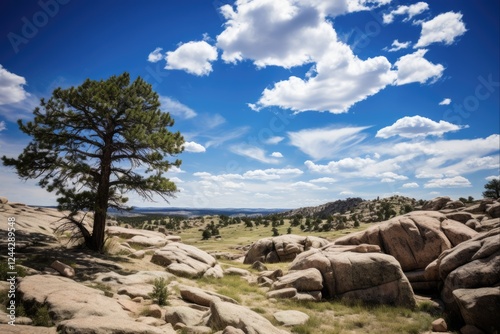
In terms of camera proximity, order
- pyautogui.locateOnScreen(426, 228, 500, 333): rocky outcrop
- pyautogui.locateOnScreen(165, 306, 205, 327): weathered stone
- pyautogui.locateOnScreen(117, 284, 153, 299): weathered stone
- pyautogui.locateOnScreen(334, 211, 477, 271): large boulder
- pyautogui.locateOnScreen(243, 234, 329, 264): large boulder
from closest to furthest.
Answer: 1. pyautogui.locateOnScreen(165, 306, 205, 327): weathered stone
2. pyautogui.locateOnScreen(426, 228, 500, 333): rocky outcrop
3. pyautogui.locateOnScreen(117, 284, 153, 299): weathered stone
4. pyautogui.locateOnScreen(334, 211, 477, 271): large boulder
5. pyautogui.locateOnScreen(243, 234, 329, 264): large boulder

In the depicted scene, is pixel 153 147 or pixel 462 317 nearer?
Answer: pixel 462 317

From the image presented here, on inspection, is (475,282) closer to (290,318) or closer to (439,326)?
(439,326)

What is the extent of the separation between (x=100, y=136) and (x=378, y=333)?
64.6ft

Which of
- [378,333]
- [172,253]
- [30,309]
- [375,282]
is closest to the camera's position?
[30,309]

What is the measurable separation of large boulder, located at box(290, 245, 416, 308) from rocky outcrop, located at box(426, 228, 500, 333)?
2251 millimetres

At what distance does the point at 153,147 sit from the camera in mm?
18125

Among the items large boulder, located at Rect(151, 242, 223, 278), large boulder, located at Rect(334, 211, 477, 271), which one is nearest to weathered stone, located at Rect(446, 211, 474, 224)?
large boulder, located at Rect(334, 211, 477, 271)

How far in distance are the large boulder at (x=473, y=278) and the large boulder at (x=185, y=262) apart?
15161 mm

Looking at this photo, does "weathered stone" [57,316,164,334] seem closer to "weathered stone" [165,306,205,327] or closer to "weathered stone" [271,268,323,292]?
"weathered stone" [165,306,205,327]

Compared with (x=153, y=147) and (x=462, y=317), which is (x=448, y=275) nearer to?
(x=462, y=317)

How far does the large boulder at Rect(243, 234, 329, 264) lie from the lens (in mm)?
34312

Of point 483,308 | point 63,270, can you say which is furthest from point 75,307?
point 483,308

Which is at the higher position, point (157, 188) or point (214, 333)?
point (157, 188)

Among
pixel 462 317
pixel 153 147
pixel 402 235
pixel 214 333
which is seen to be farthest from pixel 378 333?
pixel 153 147
